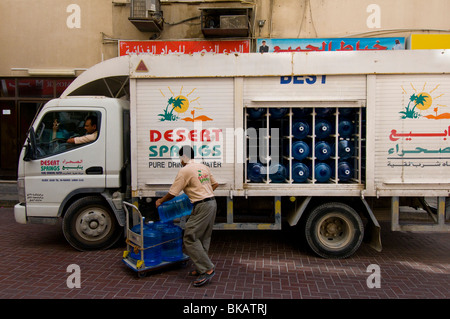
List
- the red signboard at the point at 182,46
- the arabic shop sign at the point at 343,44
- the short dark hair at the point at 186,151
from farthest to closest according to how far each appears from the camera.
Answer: the red signboard at the point at 182,46
the arabic shop sign at the point at 343,44
the short dark hair at the point at 186,151

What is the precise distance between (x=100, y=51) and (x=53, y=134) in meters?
5.59

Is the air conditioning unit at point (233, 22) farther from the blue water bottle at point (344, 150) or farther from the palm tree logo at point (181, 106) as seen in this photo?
the blue water bottle at point (344, 150)

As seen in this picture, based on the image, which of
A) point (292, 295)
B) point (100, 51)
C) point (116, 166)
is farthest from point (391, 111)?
point (100, 51)

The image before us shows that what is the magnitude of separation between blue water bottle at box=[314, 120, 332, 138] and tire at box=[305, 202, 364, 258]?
1.09 m

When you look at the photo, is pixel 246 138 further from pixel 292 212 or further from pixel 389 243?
pixel 389 243

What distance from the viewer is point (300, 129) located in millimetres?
5781

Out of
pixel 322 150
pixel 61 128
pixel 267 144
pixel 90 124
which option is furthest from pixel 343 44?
pixel 61 128

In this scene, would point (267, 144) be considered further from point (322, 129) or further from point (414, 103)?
point (414, 103)

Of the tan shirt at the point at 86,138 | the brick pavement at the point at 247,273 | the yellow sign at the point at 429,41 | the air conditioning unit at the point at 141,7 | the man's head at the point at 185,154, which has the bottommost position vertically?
the brick pavement at the point at 247,273

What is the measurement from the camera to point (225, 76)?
5613mm

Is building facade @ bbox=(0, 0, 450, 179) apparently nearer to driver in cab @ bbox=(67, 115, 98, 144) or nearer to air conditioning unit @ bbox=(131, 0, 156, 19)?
air conditioning unit @ bbox=(131, 0, 156, 19)

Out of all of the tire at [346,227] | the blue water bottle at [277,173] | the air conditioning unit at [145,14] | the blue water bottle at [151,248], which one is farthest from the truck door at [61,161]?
the air conditioning unit at [145,14]

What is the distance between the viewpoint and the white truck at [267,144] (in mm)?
5570

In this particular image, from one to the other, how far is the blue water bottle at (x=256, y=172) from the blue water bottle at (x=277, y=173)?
118mm
